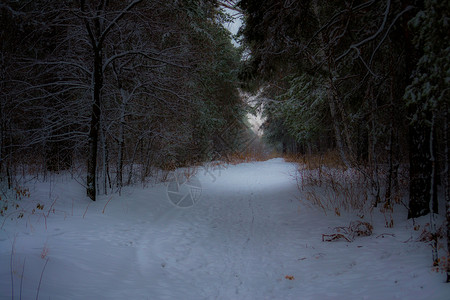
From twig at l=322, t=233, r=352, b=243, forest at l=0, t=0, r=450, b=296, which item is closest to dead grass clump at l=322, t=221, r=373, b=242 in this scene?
twig at l=322, t=233, r=352, b=243

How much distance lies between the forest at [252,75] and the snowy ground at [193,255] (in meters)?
0.63

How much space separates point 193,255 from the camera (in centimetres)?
414

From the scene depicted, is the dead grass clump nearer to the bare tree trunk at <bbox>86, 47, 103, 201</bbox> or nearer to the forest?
the forest

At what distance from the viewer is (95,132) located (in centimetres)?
599

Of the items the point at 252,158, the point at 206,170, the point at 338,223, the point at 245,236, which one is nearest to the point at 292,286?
the point at 245,236

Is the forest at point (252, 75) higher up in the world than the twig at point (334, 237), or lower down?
higher up

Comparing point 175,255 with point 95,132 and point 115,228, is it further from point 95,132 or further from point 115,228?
point 95,132

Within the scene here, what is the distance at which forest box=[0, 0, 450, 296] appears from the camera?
3895 millimetres

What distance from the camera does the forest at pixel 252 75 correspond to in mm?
3895

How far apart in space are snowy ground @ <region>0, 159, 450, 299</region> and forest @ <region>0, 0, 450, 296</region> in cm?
63

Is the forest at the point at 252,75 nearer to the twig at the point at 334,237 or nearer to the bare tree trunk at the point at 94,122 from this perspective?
the bare tree trunk at the point at 94,122

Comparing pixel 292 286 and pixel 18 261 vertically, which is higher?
pixel 18 261

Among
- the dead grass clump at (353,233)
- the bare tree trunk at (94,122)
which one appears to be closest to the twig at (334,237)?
the dead grass clump at (353,233)

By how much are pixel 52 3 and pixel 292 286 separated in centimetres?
760
